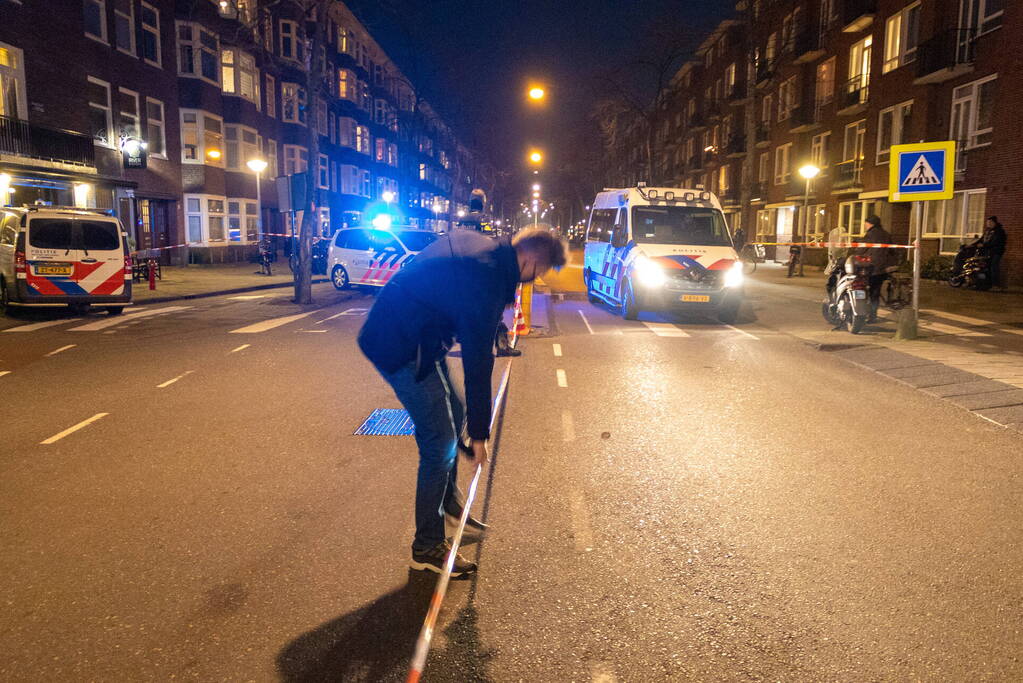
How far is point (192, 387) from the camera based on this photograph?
26.3 feet

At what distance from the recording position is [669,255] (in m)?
13.2

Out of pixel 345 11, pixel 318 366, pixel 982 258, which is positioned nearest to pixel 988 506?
pixel 318 366

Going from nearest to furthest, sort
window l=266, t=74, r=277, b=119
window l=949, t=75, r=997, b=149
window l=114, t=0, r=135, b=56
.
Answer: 1. window l=949, t=75, r=997, b=149
2. window l=114, t=0, r=135, b=56
3. window l=266, t=74, r=277, b=119

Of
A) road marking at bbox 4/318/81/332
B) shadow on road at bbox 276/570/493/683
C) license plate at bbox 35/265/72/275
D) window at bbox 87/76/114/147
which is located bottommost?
shadow on road at bbox 276/570/493/683

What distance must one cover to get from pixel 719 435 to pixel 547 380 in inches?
105

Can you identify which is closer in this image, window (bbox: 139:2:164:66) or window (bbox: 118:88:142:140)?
window (bbox: 118:88:142:140)

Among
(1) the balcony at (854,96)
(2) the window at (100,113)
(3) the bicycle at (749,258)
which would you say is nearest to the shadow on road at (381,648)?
(2) the window at (100,113)

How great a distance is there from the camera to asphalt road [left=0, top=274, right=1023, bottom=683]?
9.87ft

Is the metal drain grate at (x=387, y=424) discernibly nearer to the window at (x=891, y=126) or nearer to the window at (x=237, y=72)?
the window at (x=891, y=126)

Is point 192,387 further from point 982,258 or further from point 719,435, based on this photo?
point 982,258

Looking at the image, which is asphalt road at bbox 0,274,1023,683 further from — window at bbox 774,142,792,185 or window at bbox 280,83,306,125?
window at bbox 774,142,792,185

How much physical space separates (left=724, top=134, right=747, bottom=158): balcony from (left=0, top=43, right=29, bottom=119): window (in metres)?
37.3

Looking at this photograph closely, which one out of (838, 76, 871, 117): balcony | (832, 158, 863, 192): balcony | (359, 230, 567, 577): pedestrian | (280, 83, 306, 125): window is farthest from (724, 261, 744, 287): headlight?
(280, 83, 306, 125): window

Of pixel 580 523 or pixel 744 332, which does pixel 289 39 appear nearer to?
pixel 744 332
